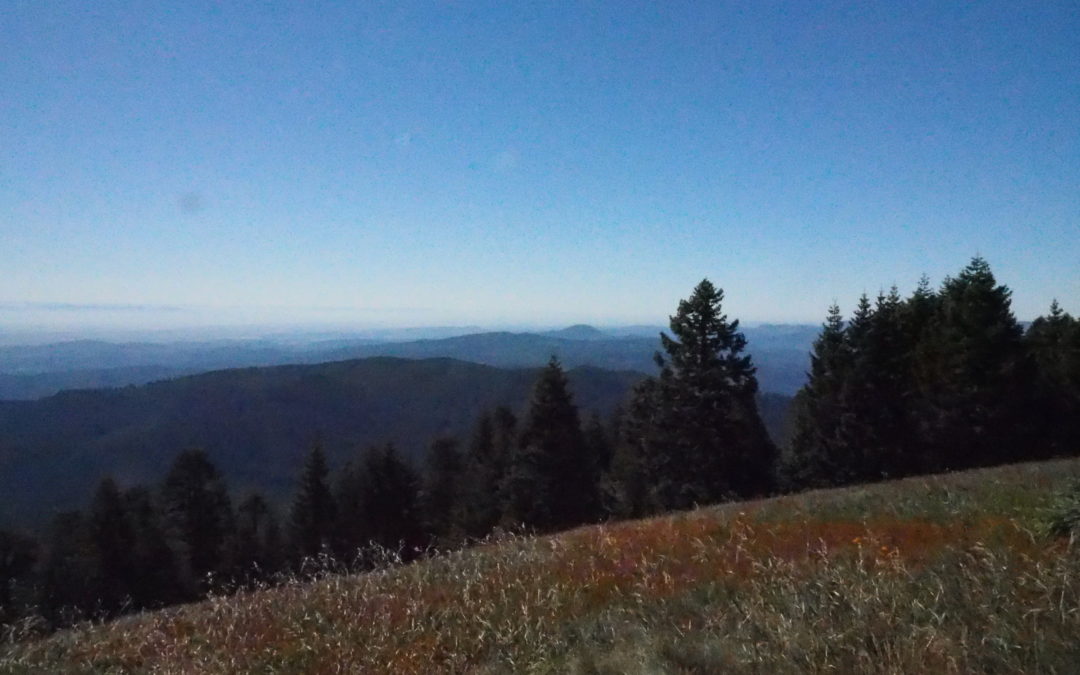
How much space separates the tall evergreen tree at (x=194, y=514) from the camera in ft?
127

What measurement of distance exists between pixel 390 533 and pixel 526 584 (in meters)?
39.6

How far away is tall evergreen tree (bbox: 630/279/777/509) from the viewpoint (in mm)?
29562

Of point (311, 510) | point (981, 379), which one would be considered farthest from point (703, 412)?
point (311, 510)

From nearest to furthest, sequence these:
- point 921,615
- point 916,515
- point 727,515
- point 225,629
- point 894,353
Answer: point 921,615
point 225,629
point 916,515
point 727,515
point 894,353

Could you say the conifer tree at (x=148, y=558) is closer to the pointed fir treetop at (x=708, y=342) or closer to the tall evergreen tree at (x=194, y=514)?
the tall evergreen tree at (x=194, y=514)

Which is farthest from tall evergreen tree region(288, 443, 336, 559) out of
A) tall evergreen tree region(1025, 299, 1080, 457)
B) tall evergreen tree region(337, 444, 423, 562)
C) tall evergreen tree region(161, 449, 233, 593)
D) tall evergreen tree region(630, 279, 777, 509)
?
tall evergreen tree region(1025, 299, 1080, 457)

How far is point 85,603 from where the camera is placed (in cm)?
3312

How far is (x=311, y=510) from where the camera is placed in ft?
144

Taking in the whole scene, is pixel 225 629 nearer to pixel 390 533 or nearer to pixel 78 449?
pixel 390 533

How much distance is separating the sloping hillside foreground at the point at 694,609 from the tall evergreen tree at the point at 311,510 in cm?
3635

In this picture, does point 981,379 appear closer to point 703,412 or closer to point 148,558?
point 703,412

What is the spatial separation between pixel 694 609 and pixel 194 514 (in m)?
39.9

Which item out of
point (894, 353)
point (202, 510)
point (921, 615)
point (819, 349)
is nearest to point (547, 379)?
point (819, 349)

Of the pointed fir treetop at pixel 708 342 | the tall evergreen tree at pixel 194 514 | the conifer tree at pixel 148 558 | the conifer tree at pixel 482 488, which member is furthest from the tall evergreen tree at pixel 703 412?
the conifer tree at pixel 148 558
